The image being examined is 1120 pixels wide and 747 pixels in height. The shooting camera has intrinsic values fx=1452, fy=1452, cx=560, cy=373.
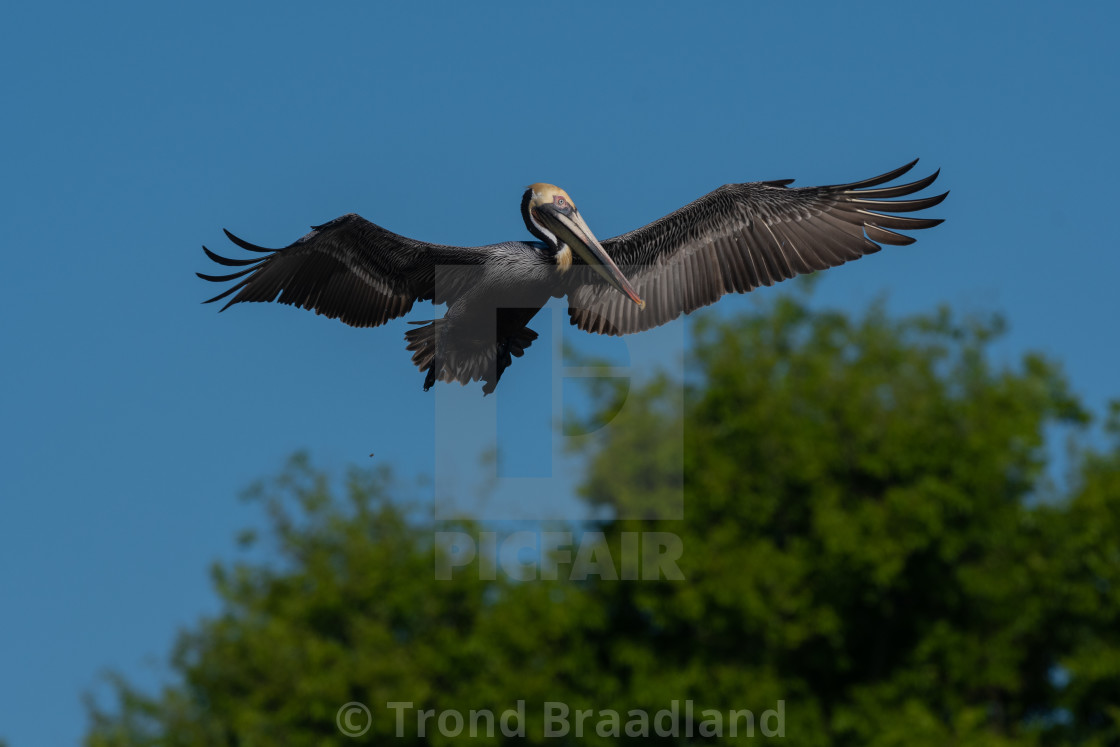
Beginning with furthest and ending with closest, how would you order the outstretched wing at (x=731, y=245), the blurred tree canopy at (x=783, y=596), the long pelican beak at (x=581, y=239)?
the blurred tree canopy at (x=783, y=596) → the outstretched wing at (x=731, y=245) → the long pelican beak at (x=581, y=239)

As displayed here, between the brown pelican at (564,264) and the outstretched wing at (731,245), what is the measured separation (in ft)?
0.04

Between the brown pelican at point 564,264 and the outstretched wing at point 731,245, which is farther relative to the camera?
the outstretched wing at point 731,245

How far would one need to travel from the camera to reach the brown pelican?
13328 mm

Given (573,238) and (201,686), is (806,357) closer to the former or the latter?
(201,686)

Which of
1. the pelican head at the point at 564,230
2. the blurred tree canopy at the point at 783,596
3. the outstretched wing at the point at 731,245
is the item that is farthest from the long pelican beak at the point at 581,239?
the blurred tree canopy at the point at 783,596

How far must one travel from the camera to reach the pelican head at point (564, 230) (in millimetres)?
13312

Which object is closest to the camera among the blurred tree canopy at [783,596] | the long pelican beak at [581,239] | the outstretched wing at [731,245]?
the long pelican beak at [581,239]

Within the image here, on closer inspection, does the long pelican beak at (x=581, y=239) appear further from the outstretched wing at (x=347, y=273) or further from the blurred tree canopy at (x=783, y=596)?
the blurred tree canopy at (x=783, y=596)

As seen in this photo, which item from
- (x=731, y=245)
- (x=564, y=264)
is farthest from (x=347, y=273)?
(x=731, y=245)

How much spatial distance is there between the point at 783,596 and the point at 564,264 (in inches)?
812

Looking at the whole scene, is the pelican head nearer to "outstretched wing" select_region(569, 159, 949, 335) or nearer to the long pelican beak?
the long pelican beak

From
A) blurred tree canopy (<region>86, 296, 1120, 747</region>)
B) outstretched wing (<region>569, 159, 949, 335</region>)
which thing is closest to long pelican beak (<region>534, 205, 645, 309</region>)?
outstretched wing (<region>569, 159, 949, 335</region>)

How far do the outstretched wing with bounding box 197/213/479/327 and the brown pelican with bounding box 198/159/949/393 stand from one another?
0.5 inches

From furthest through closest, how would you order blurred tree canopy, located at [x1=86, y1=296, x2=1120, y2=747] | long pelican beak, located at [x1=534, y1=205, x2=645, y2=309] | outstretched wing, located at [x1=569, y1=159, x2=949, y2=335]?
blurred tree canopy, located at [x1=86, y1=296, x2=1120, y2=747] → outstretched wing, located at [x1=569, y1=159, x2=949, y2=335] → long pelican beak, located at [x1=534, y1=205, x2=645, y2=309]
